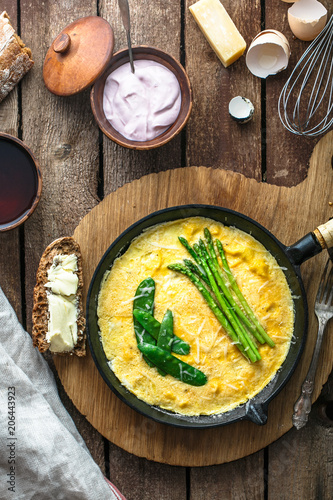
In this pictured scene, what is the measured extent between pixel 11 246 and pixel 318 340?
1.85 metres

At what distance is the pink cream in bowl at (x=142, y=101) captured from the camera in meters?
2.77

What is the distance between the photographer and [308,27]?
9.30 feet

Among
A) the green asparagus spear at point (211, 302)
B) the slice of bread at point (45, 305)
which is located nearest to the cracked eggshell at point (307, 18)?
the green asparagus spear at point (211, 302)

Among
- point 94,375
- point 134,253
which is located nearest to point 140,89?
point 134,253

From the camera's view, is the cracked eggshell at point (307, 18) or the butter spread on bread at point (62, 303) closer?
the butter spread on bread at point (62, 303)

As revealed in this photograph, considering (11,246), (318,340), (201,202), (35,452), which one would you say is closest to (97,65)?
(201,202)

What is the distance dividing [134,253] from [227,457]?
1.25 meters

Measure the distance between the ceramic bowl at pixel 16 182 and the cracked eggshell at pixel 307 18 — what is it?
1.67 meters

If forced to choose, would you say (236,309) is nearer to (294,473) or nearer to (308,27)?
(294,473)

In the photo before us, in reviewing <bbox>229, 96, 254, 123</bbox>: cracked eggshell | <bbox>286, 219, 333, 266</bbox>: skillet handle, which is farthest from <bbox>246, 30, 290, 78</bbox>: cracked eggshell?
<bbox>286, 219, 333, 266</bbox>: skillet handle

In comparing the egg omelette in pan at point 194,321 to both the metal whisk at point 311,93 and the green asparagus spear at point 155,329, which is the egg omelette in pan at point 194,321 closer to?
the green asparagus spear at point 155,329

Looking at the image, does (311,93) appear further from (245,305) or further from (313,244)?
(245,305)

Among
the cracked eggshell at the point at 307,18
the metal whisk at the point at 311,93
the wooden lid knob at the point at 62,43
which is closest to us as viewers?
the wooden lid knob at the point at 62,43

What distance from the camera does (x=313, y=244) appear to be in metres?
2.46
